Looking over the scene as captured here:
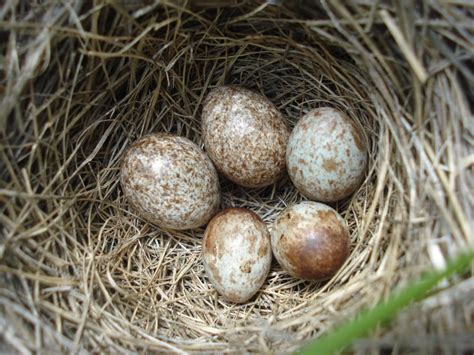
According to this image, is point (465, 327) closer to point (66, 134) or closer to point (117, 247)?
point (117, 247)

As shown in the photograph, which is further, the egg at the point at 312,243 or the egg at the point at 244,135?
the egg at the point at 244,135

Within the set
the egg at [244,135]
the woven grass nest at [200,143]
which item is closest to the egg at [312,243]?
the woven grass nest at [200,143]

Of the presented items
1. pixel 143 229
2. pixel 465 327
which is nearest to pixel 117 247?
pixel 143 229

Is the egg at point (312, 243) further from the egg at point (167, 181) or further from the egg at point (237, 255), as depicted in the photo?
the egg at point (167, 181)

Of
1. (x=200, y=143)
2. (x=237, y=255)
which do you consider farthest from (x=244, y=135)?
(x=237, y=255)

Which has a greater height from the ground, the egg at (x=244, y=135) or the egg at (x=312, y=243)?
the egg at (x=244, y=135)

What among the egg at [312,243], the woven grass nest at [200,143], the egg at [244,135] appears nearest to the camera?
the woven grass nest at [200,143]
